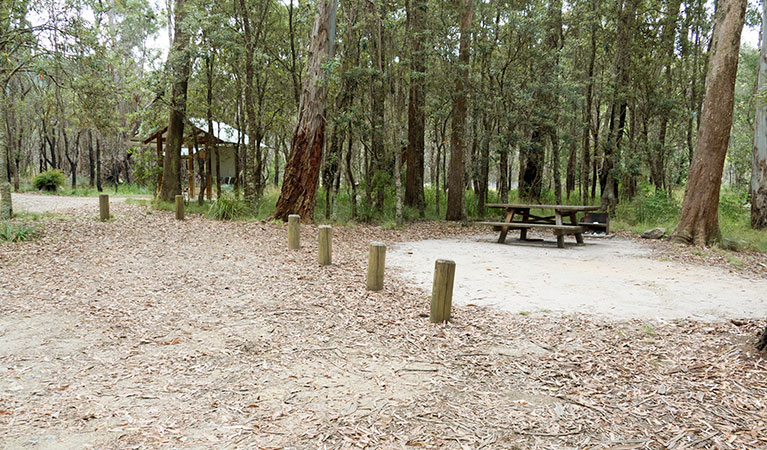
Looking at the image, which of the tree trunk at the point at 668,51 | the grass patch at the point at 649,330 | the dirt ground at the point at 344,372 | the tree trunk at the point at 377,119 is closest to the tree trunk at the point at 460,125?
the tree trunk at the point at 377,119

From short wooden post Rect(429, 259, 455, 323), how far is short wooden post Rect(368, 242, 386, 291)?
1.22 metres

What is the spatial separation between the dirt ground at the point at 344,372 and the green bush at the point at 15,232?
104 inches

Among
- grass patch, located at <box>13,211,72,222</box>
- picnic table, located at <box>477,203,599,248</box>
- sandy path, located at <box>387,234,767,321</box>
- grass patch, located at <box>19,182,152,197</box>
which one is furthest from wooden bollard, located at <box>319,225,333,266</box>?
grass patch, located at <box>19,182,152,197</box>

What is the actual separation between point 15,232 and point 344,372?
7.95 m

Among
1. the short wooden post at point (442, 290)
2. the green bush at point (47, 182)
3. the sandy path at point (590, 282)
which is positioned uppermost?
the green bush at point (47, 182)

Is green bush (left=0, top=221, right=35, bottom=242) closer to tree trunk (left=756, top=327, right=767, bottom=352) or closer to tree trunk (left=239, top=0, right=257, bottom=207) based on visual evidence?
tree trunk (left=239, top=0, right=257, bottom=207)

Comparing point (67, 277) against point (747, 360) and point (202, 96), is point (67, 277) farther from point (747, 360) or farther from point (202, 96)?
point (202, 96)

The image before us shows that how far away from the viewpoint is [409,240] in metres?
10.9

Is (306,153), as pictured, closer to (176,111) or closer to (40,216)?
(176,111)

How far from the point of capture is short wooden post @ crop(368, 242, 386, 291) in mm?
5617

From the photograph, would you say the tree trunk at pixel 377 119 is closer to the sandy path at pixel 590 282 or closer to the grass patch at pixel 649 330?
the sandy path at pixel 590 282

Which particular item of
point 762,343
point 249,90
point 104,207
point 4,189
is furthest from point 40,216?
point 762,343

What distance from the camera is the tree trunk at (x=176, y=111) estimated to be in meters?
13.5

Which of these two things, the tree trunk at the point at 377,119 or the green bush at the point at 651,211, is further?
the green bush at the point at 651,211
